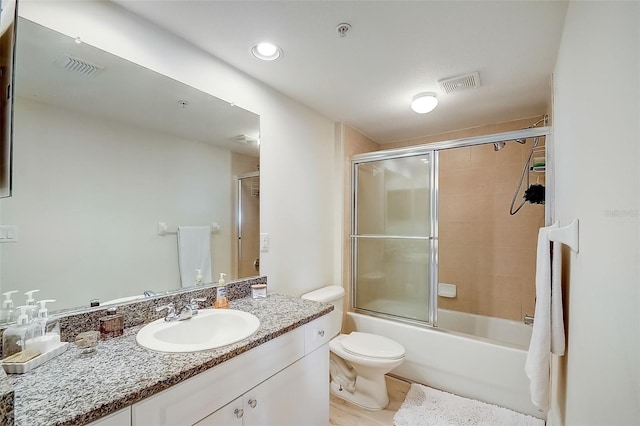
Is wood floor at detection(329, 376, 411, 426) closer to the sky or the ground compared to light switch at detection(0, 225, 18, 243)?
A: closer to the ground

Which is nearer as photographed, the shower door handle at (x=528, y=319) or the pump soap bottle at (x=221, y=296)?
the pump soap bottle at (x=221, y=296)

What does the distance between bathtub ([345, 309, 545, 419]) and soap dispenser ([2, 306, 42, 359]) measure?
213 centimetres

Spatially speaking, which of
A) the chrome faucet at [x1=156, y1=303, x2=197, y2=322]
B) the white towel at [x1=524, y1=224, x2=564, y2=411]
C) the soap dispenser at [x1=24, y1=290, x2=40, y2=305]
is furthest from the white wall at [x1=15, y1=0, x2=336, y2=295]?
the white towel at [x1=524, y1=224, x2=564, y2=411]

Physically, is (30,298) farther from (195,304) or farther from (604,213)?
(604,213)

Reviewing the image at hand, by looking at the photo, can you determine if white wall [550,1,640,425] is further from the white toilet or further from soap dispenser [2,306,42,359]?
soap dispenser [2,306,42,359]

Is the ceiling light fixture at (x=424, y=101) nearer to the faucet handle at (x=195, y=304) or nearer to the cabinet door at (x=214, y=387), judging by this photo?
the cabinet door at (x=214, y=387)

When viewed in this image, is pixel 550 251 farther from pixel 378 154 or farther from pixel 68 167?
pixel 68 167

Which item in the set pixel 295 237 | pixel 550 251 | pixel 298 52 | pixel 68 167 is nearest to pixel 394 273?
pixel 295 237

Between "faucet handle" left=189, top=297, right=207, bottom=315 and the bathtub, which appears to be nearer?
"faucet handle" left=189, top=297, right=207, bottom=315

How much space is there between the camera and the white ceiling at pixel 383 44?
121 cm

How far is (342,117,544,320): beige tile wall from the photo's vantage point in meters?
2.46

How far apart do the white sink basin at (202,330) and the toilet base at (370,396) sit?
115 centimetres

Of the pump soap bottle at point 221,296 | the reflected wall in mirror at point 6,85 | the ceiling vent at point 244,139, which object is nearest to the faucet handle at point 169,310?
the pump soap bottle at point 221,296

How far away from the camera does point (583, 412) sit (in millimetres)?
845
